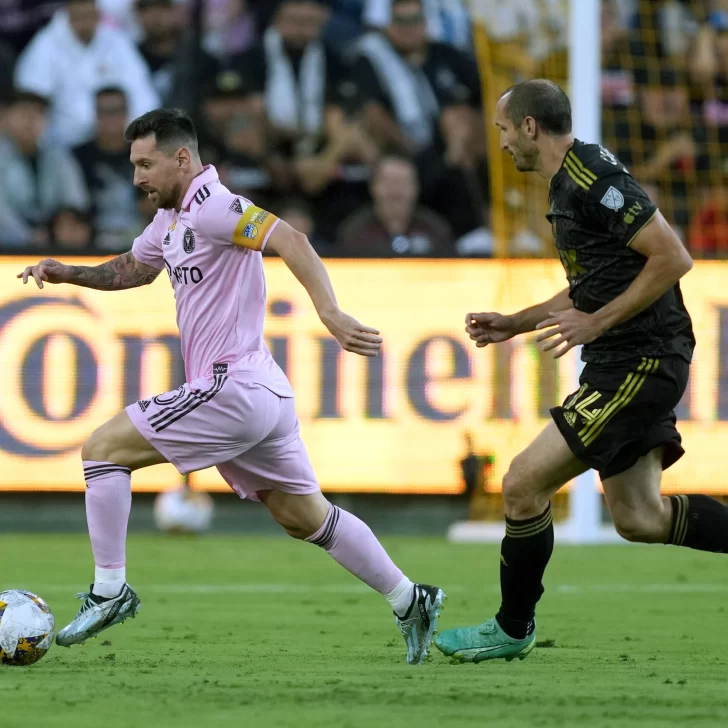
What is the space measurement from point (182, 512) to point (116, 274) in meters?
5.84

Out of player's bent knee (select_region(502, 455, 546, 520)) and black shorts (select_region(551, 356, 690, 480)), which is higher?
black shorts (select_region(551, 356, 690, 480))

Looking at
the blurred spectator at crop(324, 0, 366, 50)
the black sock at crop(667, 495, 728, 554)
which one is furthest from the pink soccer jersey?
the blurred spectator at crop(324, 0, 366, 50)

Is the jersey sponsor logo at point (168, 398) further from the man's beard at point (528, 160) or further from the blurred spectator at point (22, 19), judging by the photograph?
the blurred spectator at point (22, 19)

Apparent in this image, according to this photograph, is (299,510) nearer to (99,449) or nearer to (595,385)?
(99,449)

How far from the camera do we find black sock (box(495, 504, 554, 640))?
5566 millimetres

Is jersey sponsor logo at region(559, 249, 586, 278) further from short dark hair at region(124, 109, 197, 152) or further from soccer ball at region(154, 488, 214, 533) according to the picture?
soccer ball at region(154, 488, 214, 533)

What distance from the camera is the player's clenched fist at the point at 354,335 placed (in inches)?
198

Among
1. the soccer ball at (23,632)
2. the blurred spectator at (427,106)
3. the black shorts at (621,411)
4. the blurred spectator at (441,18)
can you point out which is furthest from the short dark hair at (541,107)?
the blurred spectator at (441,18)

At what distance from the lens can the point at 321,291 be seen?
5254 mm

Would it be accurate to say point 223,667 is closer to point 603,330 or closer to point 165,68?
point 603,330

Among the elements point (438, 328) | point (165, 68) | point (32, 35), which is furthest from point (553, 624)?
point (32, 35)

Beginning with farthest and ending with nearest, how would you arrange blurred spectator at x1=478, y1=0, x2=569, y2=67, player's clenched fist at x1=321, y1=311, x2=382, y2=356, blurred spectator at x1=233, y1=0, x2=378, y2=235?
1. blurred spectator at x1=233, y1=0, x2=378, y2=235
2. blurred spectator at x1=478, y1=0, x2=569, y2=67
3. player's clenched fist at x1=321, y1=311, x2=382, y2=356

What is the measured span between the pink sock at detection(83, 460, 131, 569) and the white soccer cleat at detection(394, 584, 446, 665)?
1.07 meters

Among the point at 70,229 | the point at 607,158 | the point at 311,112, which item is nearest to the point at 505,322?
the point at 607,158
